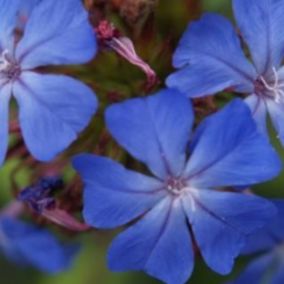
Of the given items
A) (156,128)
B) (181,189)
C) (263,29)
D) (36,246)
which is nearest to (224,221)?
(181,189)

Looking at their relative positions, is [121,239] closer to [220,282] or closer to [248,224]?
[248,224]

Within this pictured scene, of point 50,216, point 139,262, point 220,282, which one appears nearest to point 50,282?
point 220,282

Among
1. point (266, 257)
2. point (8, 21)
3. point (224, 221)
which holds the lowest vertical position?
point (266, 257)

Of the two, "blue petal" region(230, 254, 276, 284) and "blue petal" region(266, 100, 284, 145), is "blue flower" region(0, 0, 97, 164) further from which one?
Answer: "blue petal" region(230, 254, 276, 284)

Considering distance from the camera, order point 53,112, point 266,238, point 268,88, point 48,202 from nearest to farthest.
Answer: point 53,112 → point 268,88 → point 48,202 → point 266,238

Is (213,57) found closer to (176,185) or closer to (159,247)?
(176,185)

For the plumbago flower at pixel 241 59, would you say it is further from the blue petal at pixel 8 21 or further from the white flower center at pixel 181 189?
the blue petal at pixel 8 21

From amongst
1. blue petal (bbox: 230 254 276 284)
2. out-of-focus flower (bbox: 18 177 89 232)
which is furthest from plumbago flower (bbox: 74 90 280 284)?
blue petal (bbox: 230 254 276 284)
